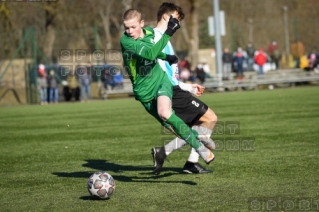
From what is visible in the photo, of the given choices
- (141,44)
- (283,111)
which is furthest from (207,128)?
(283,111)

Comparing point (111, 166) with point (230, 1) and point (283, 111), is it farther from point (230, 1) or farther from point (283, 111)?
point (230, 1)

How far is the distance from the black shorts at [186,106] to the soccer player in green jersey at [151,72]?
30 cm

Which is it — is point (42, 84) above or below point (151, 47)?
below

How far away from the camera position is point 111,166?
9594 millimetres

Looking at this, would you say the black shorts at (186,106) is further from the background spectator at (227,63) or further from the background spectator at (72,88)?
the background spectator at (227,63)

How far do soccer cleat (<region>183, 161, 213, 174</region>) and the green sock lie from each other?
3.31 feet

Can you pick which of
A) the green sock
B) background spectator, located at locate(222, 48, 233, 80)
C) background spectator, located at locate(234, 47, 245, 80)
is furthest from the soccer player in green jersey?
background spectator, located at locate(234, 47, 245, 80)

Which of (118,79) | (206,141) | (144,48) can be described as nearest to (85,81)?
(118,79)

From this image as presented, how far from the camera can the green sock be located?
763cm

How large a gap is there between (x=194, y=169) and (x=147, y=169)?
0.80m

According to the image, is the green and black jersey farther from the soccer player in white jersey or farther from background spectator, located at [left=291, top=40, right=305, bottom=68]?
background spectator, located at [left=291, top=40, right=305, bottom=68]

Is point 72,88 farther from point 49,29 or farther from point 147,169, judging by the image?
point 147,169

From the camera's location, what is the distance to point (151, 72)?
8102 mm

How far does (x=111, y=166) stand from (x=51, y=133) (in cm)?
597
